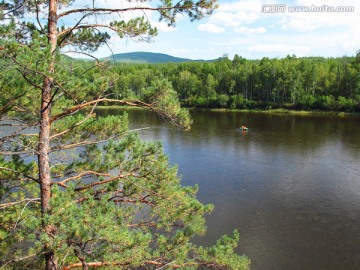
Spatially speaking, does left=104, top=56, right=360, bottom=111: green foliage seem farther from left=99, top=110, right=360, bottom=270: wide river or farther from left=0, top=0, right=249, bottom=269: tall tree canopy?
left=0, top=0, right=249, bottom=269: tall tree canopy

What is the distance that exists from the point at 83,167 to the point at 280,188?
21111 millimetres

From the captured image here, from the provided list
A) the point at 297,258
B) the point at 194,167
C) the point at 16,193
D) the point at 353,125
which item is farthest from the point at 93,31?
the point at 353,125

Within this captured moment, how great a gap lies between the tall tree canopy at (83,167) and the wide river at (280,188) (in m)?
1.58

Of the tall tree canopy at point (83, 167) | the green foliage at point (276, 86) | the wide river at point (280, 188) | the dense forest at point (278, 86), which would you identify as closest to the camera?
the tall tree canopy at point (83, 167)

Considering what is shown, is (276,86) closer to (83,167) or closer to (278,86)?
(278,86)

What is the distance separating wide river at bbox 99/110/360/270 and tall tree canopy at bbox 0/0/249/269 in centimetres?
A: 158

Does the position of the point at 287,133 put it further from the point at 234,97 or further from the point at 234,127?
the point at 234,97

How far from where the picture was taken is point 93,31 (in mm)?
8562

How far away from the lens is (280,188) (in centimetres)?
2708

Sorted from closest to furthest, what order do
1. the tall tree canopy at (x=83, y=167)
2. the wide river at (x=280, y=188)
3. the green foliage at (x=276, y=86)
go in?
the tall tree canopy at (x=83, y=167), the wide river at (x=280, y=188), the green foliage at (x=276, y=86)

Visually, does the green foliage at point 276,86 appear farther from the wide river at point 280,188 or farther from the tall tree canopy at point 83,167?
the tall tree canopy at point 83,167

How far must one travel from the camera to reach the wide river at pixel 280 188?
741 inches

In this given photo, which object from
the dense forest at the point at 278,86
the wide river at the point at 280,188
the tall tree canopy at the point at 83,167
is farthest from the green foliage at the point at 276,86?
the tall tree canopy at the point at 83,167

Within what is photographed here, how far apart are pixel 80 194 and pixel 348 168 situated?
29.3 metres
